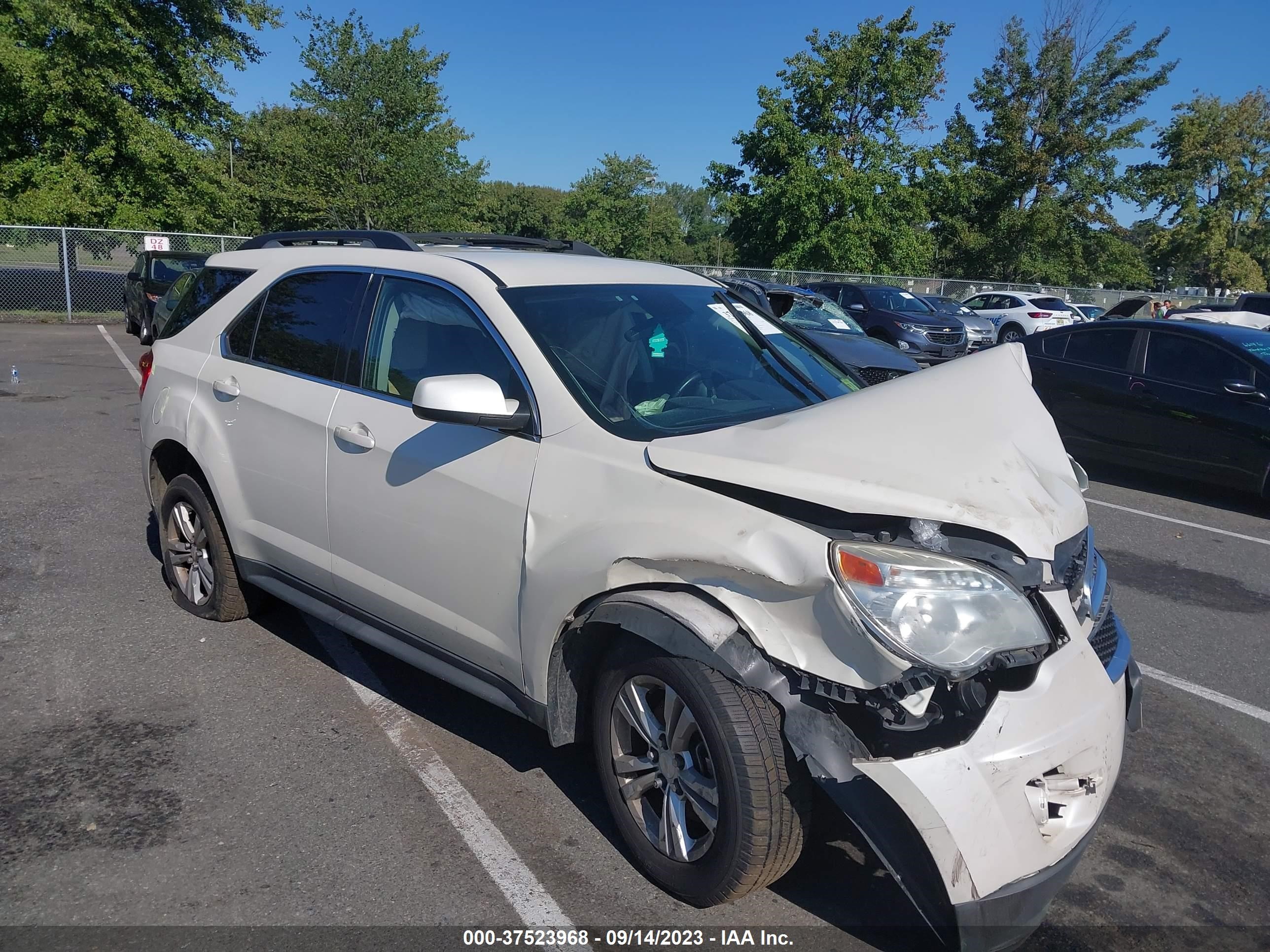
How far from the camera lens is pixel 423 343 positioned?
142 inches

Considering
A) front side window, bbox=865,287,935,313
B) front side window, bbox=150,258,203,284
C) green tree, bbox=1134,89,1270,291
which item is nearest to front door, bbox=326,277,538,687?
front side window, bbox=150,258,203,284

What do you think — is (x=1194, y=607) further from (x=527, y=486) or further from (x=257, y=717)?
(x=257, y=717)

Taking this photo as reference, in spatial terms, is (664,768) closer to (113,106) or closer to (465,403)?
(465,403)

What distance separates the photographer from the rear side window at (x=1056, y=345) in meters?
9.96

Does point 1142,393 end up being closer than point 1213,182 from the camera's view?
Yes

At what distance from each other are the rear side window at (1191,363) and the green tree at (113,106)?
25.4 m

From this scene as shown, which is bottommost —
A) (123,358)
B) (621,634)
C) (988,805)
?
(123,358)

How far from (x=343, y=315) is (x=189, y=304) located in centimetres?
156

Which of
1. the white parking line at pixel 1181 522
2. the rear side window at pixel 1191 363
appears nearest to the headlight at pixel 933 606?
the white parking line at pixel 1181 522

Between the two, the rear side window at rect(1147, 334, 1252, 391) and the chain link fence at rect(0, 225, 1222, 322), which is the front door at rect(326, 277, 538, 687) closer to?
the rear side window at rect(1147, 334, 1252, 391)

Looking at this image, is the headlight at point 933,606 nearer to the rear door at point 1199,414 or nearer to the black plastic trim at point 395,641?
the black plastic trim at point 395,641

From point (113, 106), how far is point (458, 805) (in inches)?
1095

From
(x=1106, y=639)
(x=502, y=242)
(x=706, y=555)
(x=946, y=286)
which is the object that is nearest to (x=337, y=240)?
(x=502, y=242)

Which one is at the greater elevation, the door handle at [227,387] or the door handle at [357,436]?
the door handle at [227,387]
